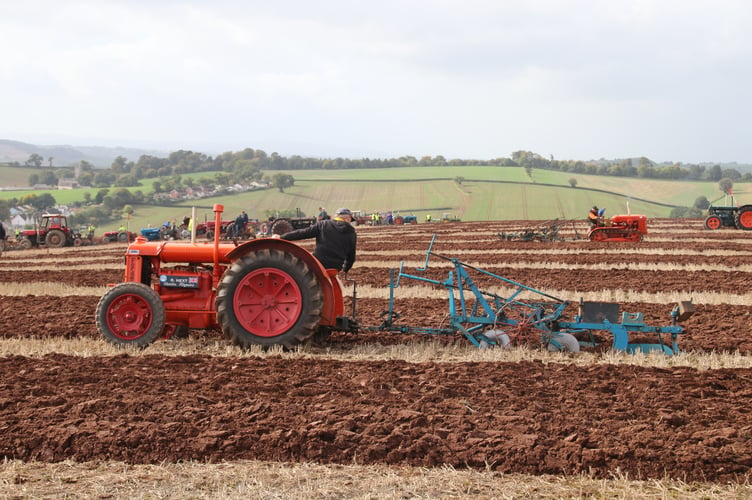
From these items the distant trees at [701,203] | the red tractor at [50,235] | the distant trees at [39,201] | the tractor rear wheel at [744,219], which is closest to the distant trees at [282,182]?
the distant trees at [39,201]

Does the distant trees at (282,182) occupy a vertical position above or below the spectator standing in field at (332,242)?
above

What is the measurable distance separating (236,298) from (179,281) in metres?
0.86

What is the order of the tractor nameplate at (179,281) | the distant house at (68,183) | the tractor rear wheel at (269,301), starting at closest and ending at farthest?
1. the tractor rear wheel at (269,301)
2. the tractor nameplate at (179,281)
3. the distant house at (68,183)

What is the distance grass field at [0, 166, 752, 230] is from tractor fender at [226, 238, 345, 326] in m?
53.3

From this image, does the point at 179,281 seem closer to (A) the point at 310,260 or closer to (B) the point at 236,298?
(B) the point at 236,298

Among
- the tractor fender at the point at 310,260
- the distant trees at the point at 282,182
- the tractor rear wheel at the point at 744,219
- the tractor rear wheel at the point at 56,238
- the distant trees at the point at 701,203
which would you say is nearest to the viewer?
the tractor fender at the point at 310,260

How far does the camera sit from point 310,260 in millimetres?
7418

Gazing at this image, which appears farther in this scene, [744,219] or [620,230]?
[744,219]

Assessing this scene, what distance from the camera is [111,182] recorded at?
106812mm

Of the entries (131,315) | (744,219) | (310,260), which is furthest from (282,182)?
(310,260)

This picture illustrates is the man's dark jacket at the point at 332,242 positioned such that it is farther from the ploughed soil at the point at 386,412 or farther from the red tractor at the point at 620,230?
the red tractor at the point at 620,230

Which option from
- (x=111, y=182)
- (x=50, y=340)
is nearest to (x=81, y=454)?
(x=50, y=340)

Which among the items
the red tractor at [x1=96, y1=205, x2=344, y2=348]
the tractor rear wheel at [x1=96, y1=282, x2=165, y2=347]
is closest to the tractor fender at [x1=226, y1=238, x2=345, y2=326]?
the red tractor at [x1=96, y1=205, x2=344, y2=348]

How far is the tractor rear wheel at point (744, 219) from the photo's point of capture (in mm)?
29516
